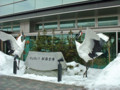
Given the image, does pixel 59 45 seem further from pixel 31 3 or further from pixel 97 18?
pixel 31 3

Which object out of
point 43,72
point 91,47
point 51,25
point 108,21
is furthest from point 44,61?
point 51,25

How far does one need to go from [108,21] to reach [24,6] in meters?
7.12

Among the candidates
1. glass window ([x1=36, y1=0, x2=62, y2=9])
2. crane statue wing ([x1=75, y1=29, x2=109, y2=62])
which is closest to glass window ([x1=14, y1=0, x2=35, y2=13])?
glass window ([x1=36, y1=0, x2=62, y2=9])

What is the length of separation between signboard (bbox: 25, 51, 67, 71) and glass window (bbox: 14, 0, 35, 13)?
542cm

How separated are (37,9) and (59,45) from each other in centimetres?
394

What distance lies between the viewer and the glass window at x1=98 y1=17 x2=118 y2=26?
9.93 meters

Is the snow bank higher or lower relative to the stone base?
higher

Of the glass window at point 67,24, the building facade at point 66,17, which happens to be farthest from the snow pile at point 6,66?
the glass window at point 67,24

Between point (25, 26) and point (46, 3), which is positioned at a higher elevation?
point (46, 3)

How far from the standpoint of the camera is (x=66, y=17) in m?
11.4

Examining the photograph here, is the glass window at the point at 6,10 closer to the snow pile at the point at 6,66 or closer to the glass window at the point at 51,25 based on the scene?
the glass window at the point at 51,25

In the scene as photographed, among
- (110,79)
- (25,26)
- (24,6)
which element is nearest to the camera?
(110,79)

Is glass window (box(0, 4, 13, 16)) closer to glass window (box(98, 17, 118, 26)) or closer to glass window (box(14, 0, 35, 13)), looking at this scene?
glass window (box(14, 0, 35, 13))

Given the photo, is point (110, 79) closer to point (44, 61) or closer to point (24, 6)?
point (44, 61)
